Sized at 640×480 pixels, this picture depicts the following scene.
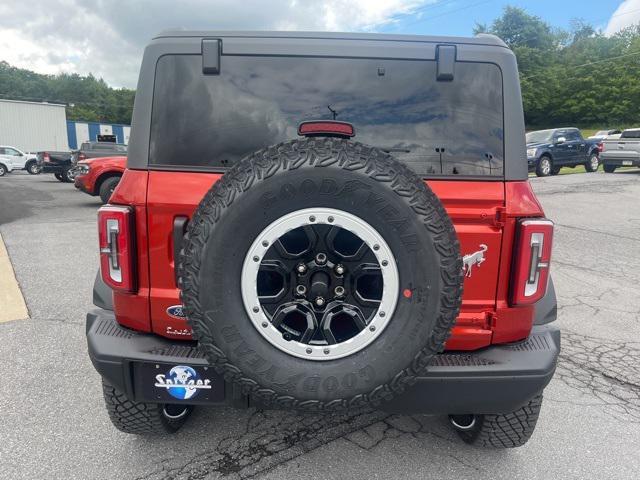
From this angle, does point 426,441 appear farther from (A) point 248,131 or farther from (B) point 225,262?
(A) point 248,131

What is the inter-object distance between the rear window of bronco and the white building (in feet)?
144

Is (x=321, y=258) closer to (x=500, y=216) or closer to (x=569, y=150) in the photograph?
(x=500, y=216)

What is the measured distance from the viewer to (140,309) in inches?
82.7

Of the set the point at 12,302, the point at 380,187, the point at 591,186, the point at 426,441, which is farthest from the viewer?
the point at 591,186

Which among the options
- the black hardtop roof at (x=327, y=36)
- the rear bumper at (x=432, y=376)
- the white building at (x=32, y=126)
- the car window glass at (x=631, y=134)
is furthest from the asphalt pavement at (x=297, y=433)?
the white building at (x=32, y=126)

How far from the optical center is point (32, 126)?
3900 cm

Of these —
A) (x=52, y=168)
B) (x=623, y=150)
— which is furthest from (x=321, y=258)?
(x=52, y=168)

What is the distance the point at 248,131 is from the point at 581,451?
2426 mm

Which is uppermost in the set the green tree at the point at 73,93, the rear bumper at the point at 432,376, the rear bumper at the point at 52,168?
the green tree at the point at 73,93

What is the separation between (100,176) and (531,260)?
424 inches

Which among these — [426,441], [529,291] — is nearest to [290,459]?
[426,441]

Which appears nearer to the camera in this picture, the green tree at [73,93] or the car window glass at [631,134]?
the car window glass at [631,134]

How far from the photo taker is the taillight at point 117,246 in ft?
6.59

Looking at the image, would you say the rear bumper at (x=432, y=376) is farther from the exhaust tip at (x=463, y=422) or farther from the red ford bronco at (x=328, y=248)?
the exhaust tip at (x=463, y=422)
